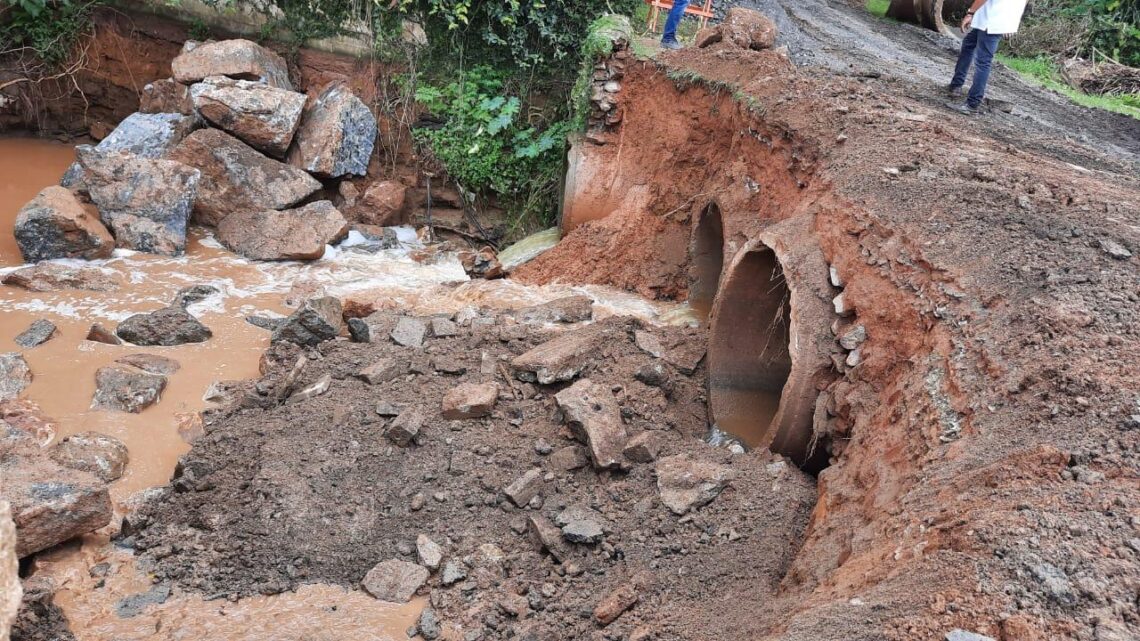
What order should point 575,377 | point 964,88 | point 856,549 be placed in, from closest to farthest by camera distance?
point 856,549
point 575,377
point 964,88

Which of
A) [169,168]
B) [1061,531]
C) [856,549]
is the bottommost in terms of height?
[169,168]

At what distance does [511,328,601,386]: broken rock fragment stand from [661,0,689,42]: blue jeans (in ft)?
15.3

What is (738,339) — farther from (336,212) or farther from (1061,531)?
(336,212)

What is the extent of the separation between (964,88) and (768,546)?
6.38m

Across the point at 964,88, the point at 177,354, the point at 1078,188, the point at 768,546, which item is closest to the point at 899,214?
the point at 1078,188

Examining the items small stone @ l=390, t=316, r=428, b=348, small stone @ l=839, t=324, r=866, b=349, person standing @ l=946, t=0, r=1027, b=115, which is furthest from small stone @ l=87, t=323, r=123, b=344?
person standing @ l=946, t=0, r=1027, b=115

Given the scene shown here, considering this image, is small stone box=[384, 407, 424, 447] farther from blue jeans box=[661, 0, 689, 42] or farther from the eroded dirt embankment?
blue jeans box=[661, 0, 689, 42]

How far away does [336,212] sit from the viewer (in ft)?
29.2

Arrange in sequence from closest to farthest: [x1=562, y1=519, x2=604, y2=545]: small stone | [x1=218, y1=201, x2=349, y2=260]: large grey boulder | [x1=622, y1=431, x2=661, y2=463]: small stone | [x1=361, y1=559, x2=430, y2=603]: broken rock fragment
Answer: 1. [x1=361, y1=559, x2=430, y2=603]: broken rock fragment
2. [x1=562, y1=519, x2=604, y2=545]: small stone
3. [x1=622, y1=431, x2=661, y2=463]: small stone
4. [x1=218, y1=201, x2=349, y2=260]: large grey boulder

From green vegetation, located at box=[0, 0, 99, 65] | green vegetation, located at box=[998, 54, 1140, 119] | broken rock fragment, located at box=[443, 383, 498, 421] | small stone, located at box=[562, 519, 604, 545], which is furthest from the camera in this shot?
green vegetation, located at box=[0, 0, 99, 65]

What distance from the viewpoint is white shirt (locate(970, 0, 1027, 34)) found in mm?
6914

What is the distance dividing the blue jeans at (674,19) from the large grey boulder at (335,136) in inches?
144

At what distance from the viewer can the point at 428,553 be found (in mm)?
4258

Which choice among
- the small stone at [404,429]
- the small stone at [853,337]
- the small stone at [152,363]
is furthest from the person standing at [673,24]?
the small stone at [152,363]
